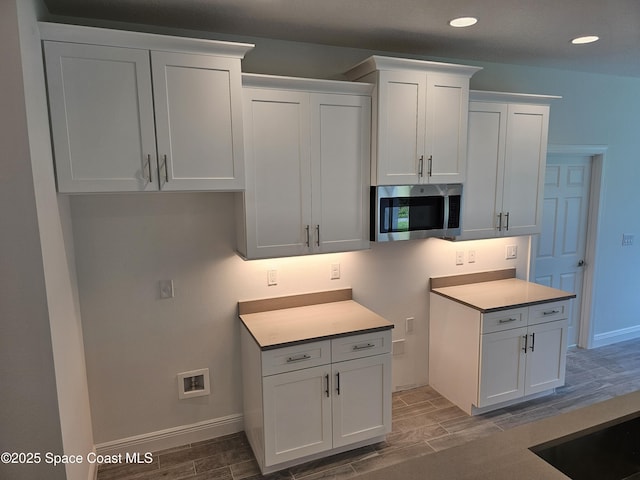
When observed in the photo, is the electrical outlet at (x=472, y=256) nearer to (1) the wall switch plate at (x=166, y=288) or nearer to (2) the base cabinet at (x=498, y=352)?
(2) the base cabinet at (x=498, y=352)

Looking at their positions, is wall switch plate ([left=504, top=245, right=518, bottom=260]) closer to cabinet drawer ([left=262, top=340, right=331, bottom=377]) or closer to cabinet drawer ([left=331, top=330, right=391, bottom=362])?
cabinet drawer ([left=331, top=330, right=391, bottom=362])

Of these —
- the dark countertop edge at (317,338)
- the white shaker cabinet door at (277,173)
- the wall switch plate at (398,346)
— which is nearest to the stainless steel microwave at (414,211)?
the white shaker cabinet door at (277,173)

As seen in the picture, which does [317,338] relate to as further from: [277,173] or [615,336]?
[615,336]

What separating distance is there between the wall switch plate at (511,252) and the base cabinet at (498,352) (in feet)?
2.12

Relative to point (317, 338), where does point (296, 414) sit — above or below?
below

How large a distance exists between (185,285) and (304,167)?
110cm

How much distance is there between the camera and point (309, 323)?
275cm

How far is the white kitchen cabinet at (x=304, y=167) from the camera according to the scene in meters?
2.53

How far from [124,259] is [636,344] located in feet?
16.5

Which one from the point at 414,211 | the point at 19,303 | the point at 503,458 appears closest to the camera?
the point at 503,458

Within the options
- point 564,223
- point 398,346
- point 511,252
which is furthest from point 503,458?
point 564,223

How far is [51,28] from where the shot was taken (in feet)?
6.54

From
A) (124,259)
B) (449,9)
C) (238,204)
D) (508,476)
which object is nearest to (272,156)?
(238,204)

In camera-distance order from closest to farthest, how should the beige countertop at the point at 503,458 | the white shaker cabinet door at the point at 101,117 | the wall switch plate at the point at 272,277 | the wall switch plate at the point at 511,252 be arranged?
the beige countertop at the point at 503,458 → the white shaker cabinet door at the point at 101,117 → the wall switch plate at the point at 272,277 → the wall switch plate at the point at 511,252
